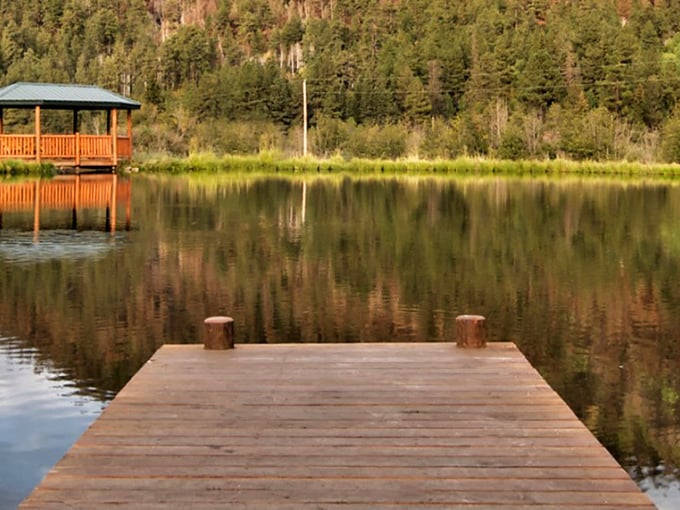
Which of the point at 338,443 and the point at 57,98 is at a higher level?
the point at 57,98

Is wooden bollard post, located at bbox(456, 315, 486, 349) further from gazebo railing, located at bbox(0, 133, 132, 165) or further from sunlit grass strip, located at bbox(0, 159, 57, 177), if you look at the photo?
gazebo railing, located at bbox(0, 133, 132, 165)

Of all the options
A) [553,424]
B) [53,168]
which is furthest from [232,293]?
[53,168]

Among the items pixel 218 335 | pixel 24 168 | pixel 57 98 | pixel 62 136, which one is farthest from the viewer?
pixel 62 136

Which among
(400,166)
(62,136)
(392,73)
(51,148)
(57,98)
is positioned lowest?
(400,166)

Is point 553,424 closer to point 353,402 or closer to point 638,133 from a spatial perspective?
point 353,402

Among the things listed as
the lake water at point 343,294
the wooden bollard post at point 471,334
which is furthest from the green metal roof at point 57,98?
the wooden bollard post at point 471,334

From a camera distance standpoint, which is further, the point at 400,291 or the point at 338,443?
the point at 400,291

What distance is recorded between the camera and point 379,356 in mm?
7738

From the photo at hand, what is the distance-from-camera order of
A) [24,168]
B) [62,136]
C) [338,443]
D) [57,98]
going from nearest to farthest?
[338,443]
[57,98]
[24,168]
[62,136]

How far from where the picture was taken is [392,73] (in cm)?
6825

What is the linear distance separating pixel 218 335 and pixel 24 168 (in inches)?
1261

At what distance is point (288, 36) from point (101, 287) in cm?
7966

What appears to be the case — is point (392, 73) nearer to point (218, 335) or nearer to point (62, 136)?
point (62, 136)

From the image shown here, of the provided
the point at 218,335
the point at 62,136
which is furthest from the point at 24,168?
the point at 218,335
